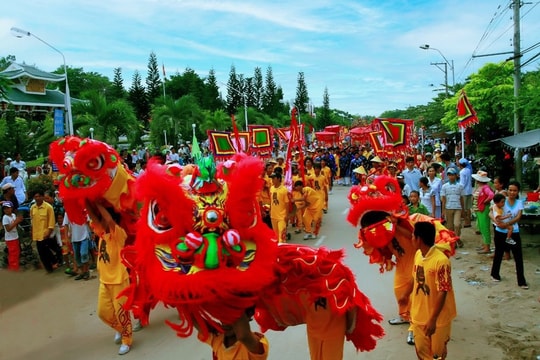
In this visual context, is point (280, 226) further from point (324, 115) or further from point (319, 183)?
point (324, 115)

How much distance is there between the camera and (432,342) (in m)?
3.98

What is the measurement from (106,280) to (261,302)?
273cm

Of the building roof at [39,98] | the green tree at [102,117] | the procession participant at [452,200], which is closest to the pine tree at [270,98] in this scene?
the building roof at [39,98]

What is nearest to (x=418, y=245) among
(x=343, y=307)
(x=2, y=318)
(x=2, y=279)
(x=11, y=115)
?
(x=343, y=307)

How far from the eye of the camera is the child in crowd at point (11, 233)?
8.25 meters

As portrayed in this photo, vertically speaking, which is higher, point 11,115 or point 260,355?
point 11,115

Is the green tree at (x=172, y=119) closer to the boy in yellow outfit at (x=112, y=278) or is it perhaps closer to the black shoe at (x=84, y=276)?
the black shoe at (x=84, y=276)

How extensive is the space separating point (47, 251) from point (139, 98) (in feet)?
151

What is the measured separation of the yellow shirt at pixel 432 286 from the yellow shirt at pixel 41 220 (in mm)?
6797

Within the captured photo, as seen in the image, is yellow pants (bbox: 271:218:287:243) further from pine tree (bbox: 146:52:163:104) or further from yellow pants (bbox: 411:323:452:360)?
pine tree (bbox: 146:52:163:104)

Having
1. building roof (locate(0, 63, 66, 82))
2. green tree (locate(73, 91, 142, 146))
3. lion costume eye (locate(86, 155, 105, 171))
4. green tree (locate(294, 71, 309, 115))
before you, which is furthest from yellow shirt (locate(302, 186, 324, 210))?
green tree (locate(294, 71, 309, 115))

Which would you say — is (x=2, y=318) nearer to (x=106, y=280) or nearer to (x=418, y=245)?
(x=106, y=280)

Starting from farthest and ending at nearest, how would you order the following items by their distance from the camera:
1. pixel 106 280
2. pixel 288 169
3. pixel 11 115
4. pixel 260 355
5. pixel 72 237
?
pixel 11 115
pixel 288 169
pixel 72 237
pixel 106 280
pixel 260 355

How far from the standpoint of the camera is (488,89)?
21453mm
